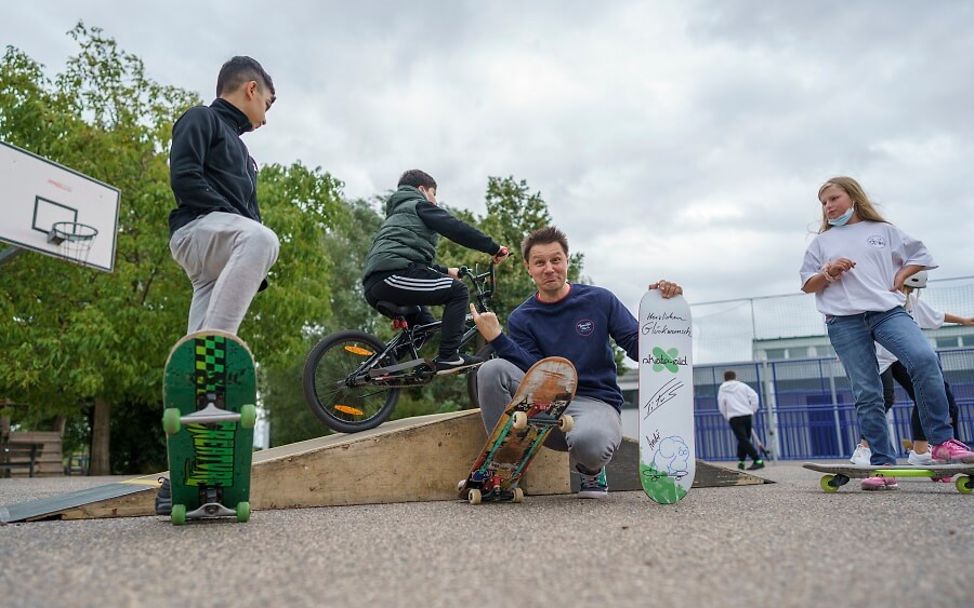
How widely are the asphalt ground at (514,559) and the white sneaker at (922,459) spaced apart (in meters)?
0.99

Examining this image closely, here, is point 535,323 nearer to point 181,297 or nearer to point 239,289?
point 239,289

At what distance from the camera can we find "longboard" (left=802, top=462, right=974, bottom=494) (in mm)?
3404

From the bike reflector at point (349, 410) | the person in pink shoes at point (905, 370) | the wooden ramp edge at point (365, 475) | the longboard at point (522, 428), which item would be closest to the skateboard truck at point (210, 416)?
the wooden ramp edge at point (365, 475)

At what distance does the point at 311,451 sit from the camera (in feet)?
11.3

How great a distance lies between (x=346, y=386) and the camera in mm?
4637

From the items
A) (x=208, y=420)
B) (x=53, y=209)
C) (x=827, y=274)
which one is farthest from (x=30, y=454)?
(x=827, y=274)

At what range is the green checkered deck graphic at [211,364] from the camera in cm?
235

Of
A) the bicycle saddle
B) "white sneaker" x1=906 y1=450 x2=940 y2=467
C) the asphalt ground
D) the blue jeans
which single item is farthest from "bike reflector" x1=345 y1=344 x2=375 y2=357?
"white sneaker" x1=906 y1=450 x2=940 y2=467

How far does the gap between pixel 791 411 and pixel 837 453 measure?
3.49 ft

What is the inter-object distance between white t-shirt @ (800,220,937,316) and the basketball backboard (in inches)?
323

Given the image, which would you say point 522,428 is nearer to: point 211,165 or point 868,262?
point 211,165

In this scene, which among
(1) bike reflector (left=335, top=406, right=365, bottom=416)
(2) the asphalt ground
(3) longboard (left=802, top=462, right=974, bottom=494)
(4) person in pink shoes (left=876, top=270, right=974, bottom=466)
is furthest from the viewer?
(4) person in pink shoes (left=876, top=270, right=974, bottom=466)

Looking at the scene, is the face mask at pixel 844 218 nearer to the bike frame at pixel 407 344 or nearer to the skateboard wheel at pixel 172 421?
the bike frame at pixel 407 344

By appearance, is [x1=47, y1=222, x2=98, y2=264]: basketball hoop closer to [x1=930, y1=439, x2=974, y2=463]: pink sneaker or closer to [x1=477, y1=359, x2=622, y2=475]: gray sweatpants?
[x1=477, y1=359, x2=622, y2=475]: gray sweatpants
